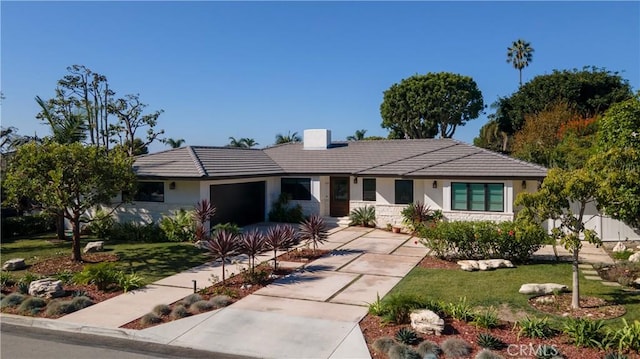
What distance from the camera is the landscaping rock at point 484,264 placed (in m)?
13.0

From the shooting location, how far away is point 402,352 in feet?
23.6

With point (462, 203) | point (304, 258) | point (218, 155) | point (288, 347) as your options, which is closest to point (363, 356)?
point (288, 347)

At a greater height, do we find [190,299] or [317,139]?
[317,139]

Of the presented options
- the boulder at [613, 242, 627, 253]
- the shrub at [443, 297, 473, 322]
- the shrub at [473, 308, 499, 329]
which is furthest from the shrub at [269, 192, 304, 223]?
the shrub at [473, 308, 499, 329]

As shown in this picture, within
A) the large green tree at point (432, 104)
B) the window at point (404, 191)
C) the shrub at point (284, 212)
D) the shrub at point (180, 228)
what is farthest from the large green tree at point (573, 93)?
the shrub at point (180, 228)

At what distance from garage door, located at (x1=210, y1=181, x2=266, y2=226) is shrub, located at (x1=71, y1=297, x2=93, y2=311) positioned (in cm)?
970

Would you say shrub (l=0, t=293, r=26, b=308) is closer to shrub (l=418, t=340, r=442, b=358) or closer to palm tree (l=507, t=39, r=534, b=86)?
shrub (l=418, t=340, r=442, b=358)

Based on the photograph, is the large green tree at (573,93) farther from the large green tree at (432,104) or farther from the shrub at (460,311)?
the shrub at (460,311)

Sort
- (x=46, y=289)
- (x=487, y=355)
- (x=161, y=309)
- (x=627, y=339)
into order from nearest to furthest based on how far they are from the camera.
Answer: (x=487, y=355) → (x=627, y=339) → (x=161, y=309) → (x=46, y=289)

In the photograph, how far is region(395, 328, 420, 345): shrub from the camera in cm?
769

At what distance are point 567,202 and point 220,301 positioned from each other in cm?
765

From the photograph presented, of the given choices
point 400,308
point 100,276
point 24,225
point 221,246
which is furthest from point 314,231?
point 24,225

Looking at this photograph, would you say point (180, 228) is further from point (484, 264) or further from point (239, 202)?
point (484, 264)

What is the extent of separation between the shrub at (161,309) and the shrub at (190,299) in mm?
427
